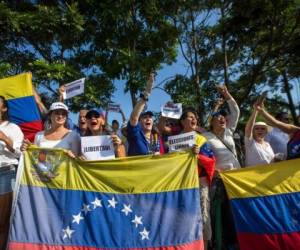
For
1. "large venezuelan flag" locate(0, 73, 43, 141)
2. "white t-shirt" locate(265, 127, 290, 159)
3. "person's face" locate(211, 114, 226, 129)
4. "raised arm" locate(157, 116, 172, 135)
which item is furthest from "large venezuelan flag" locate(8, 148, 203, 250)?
"white t-shirt" locate(265, 127, 290, 159)

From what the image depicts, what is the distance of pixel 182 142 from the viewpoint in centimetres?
547

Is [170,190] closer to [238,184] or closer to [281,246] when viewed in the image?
[238,184]

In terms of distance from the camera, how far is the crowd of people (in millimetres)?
5375

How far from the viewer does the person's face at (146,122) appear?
5699 mm

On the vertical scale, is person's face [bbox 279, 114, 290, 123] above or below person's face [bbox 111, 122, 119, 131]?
below

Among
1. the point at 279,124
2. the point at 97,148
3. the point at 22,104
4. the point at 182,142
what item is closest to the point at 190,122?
the point at 182,142

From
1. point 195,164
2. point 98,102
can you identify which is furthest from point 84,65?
point 195,164

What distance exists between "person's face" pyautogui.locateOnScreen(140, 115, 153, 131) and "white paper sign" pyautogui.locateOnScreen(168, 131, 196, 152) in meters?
0.34

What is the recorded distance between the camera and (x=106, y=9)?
10312mm

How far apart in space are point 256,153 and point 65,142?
2.53 metres

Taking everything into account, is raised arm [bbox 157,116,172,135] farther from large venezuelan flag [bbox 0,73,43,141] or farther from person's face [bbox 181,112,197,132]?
large venezuelan flag [bbox 0,73,43,141]

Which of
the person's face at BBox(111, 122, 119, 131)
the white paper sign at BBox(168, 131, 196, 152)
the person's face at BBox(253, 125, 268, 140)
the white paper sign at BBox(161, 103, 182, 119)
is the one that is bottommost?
the white paper sign at BBox(168, 131, 196, 152)

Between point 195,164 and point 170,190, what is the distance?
417mm

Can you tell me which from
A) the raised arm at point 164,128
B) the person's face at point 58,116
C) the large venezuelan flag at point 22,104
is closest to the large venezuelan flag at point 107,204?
the person's face at point 58,116
